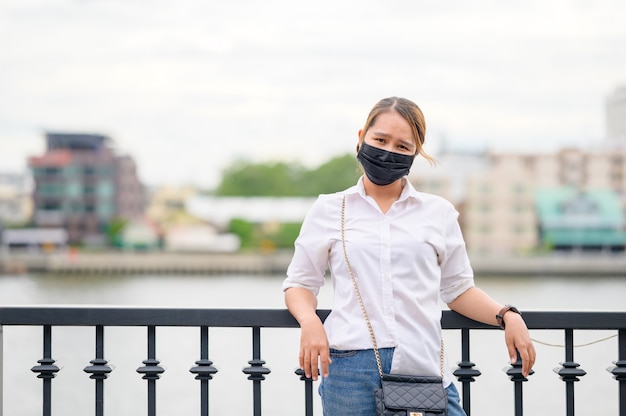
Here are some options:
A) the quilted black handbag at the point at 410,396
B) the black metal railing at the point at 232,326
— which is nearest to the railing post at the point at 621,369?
the black metal railing at the point at 232,326

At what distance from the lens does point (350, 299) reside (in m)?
2.03

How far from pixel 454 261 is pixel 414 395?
0.40 meters

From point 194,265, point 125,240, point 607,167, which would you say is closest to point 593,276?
point 607,167

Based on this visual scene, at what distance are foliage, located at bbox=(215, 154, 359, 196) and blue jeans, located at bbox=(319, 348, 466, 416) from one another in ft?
217

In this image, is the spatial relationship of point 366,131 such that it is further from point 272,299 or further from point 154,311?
point 272,299

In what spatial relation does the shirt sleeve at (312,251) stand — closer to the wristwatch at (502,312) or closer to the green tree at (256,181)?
the wristwatch at (502,312)

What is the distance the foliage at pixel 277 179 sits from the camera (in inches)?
2753

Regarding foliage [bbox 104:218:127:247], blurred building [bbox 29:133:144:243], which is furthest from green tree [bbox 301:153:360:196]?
blurred building [bbox 29:133:144:243]

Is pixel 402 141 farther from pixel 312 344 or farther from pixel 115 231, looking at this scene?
pixel 115 231

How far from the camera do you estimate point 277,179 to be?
230ft

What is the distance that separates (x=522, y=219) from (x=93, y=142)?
3369 cm

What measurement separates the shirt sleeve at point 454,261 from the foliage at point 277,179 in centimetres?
6607

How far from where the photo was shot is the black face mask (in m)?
2.08

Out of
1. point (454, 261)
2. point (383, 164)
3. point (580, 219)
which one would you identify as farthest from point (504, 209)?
point (383, 164)
